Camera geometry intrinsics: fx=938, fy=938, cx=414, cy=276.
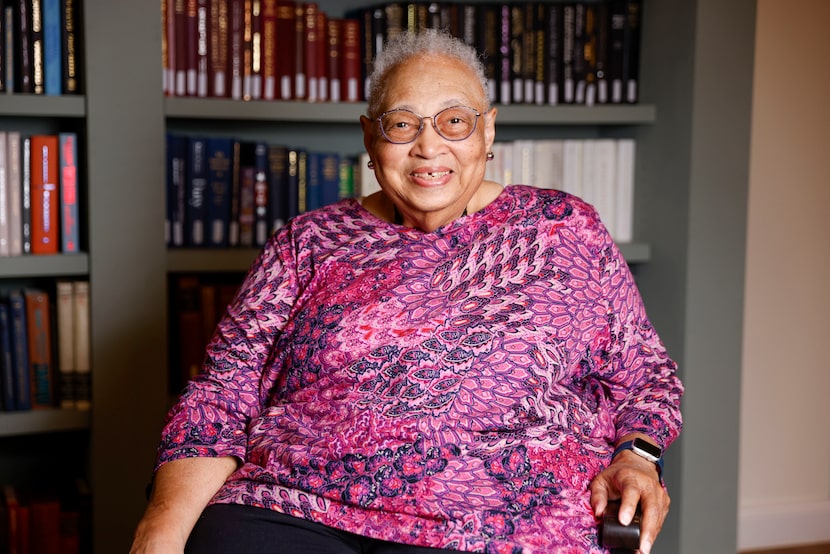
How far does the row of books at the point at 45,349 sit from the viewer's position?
2426 millimetres

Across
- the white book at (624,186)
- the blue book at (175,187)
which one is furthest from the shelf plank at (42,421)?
the white book at (624,186)

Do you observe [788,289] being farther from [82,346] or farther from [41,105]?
[41,105]

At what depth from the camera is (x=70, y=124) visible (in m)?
2.60

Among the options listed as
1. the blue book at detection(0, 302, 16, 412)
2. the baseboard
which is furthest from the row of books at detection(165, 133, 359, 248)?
the baseboard

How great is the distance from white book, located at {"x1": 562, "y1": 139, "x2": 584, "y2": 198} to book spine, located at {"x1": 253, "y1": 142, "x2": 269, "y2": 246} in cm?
90

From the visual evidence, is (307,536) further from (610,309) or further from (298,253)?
(610,309)

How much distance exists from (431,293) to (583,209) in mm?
350

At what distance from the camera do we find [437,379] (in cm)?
159

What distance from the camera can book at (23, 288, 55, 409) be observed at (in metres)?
2.44

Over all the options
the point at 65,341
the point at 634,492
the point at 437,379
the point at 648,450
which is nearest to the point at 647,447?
the point at 648,450

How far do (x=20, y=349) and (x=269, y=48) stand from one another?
1033mm

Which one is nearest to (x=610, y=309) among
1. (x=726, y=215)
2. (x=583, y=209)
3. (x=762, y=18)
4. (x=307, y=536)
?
(x=583, y=209)

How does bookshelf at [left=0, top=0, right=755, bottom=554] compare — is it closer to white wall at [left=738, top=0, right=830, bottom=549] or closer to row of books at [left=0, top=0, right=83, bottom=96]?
row of books at [left=0, top=0, right=83, bottom=96]

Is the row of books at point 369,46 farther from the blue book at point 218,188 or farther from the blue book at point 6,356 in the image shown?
the blue book at point 6,356
